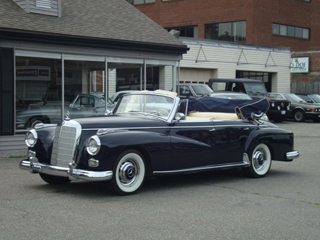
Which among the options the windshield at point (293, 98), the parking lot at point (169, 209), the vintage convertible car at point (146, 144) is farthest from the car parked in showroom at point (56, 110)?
the windshield at point (293, 98)

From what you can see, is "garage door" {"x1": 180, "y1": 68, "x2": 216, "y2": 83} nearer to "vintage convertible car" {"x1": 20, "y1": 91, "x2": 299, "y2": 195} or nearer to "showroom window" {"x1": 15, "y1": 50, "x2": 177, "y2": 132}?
"showroom window" {"x1": 15, "y1": 50, "x2": 177, "y2": 132}

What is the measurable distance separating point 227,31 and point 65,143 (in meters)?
33.1

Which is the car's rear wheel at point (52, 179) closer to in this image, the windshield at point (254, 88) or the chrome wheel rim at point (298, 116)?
the windshield at point (254, 88)

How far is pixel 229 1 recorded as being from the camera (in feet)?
127

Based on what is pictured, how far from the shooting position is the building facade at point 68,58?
42.5 feet

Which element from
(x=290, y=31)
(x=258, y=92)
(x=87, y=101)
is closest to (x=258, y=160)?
(x=87, y=101)

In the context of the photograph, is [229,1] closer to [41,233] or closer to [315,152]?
[315,152]

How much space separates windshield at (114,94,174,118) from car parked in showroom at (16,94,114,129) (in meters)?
5.07

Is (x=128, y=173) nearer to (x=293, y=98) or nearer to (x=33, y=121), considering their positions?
(x=33, y=121)

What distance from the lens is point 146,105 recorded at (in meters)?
8.89

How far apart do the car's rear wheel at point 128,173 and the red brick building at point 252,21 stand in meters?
29.2

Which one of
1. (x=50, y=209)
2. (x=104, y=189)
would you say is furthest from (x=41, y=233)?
(x=104, y=189)

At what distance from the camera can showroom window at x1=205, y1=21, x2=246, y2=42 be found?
38312mm

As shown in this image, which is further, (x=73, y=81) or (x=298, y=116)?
(x=298, y=116)
